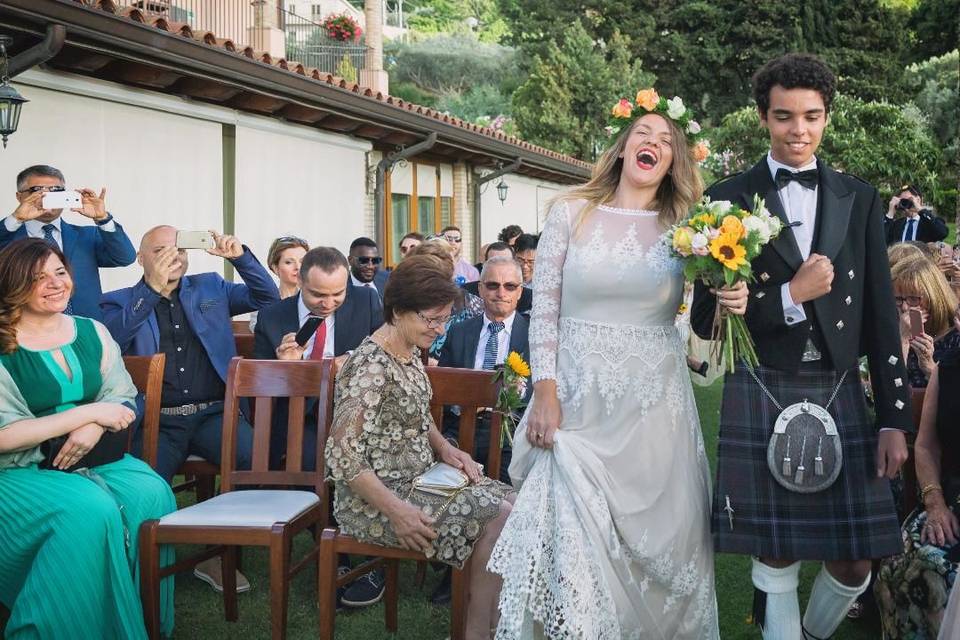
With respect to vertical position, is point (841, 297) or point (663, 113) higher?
point (663, 113)

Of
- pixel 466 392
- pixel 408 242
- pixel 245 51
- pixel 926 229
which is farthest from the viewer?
pixel 408 242

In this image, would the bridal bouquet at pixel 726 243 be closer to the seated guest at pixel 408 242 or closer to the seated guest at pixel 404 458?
the seated guest at pixel 404 458

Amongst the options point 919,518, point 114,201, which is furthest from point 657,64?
point 919,518

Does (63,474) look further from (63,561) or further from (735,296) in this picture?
(735,296)

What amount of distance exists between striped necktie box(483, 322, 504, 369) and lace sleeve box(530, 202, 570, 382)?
2.04m

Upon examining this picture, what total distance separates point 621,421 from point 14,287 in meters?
2.51

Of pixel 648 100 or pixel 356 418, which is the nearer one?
pixel 648 100

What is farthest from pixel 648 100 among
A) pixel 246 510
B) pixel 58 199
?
pixel 58 199

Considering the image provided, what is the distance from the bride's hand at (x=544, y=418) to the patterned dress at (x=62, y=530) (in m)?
1.70

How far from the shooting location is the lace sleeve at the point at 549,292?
327 centimetres

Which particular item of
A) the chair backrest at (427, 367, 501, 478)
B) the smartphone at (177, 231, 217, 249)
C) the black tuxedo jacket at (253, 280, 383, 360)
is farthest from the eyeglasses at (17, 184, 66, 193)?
the chair backrest at (427, 367, 501, 478)

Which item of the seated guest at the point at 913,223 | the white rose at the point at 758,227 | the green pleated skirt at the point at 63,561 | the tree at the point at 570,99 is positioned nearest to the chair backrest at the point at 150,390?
the green pleated skirt at the point at 63,561

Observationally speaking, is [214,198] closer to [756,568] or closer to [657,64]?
[756,568]

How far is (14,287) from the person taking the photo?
3963 millimetres
